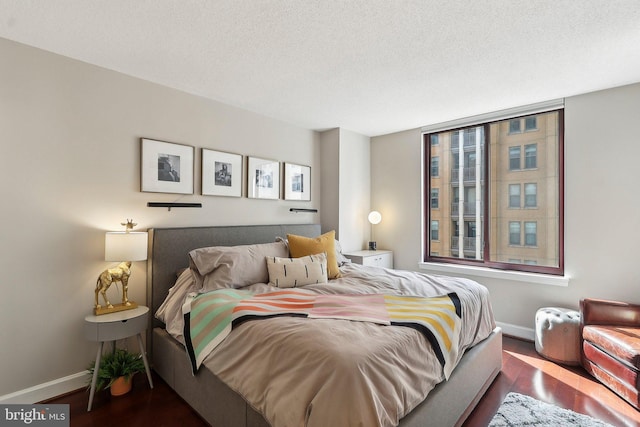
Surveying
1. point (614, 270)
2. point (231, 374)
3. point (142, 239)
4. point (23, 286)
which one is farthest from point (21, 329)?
point (614, 270)

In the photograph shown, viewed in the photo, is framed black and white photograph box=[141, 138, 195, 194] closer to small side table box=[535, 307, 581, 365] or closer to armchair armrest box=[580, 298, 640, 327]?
small side table box=[535, 307, 581, 365]

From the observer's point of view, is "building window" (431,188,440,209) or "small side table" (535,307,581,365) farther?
"building window" (431,188,440,209)

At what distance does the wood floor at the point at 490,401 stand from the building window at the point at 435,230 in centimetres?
182

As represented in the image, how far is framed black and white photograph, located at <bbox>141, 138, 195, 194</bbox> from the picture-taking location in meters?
2.66

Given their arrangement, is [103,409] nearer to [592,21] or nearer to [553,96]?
[592,21]

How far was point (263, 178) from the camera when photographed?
3.56m

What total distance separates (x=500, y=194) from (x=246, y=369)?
136 inches

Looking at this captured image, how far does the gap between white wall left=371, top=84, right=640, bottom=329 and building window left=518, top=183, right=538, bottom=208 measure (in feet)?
1.19

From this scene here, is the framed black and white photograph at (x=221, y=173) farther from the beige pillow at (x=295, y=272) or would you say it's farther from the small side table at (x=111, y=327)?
the small side table at (x=111, y=327)

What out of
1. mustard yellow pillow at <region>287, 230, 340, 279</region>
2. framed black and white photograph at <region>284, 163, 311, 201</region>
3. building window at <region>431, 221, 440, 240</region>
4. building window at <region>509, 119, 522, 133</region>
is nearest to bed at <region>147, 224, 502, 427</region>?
mustard yellow pillow at <region>287, 230, 340, 279</region>

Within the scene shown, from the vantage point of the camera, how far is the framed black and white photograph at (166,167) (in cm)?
266

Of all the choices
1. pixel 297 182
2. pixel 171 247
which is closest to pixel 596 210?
pixel 297 182

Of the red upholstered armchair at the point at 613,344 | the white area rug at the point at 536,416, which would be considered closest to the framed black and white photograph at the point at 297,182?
the white area rug at the point at 536,416

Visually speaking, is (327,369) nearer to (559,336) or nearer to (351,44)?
(351,44)
